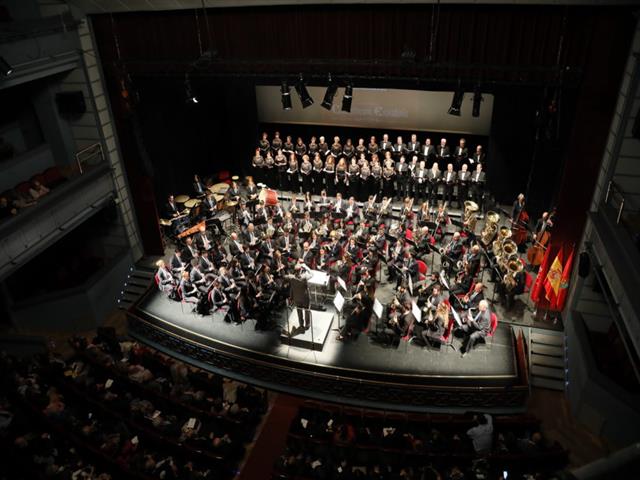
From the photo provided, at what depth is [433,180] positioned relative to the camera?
1464 cm

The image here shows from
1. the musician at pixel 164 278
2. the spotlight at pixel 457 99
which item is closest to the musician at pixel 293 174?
the musician at pixel 164 278

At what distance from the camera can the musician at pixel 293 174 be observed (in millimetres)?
15898

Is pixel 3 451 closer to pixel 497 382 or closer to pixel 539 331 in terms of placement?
pixel 497 382

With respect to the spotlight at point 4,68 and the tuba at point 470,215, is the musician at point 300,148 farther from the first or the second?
the spotlight at point 4,68

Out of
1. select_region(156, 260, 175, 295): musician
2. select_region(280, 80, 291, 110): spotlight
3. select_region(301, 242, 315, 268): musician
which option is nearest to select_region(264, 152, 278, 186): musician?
select_region(280, 80, 291, 110): spotlight

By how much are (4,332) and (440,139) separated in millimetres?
13250

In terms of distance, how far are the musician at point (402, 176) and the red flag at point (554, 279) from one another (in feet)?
16.4

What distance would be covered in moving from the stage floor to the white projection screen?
674 cm

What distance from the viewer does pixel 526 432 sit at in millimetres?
9016

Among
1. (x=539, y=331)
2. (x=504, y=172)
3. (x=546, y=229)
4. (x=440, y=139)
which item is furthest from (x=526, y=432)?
(x=440, y=139)

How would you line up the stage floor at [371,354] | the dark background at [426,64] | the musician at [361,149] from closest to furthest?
the dark background at [426,64]
the stage floor at [371,354]
the musician at [361,149]

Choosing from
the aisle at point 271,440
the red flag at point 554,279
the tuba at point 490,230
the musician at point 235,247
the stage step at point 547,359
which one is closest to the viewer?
the aisle at point 271,440

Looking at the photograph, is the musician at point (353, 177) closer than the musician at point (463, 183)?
No

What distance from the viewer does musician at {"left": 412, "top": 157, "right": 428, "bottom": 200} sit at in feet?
48.1
